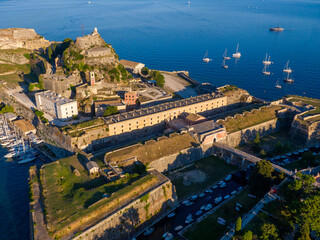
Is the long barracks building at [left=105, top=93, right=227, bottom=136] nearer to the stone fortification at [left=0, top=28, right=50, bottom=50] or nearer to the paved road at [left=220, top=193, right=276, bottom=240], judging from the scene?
the paved road at [left=220, top=193, right=276, bottom=240]

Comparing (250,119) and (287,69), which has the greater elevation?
(287,69)

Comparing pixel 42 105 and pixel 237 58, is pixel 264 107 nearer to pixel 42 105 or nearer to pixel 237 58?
pixel 42 105

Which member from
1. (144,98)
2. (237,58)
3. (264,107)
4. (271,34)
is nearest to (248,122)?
(264,107)

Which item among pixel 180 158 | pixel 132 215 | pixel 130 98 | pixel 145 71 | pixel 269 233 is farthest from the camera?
pixel 145 71

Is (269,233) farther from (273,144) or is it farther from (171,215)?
(273,144)

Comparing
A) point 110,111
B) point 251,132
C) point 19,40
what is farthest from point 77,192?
point 19,40

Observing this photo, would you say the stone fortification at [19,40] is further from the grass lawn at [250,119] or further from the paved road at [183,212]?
the paved road at [183,212]
